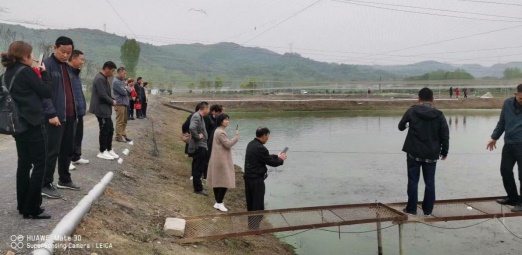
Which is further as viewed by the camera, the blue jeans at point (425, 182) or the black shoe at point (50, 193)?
the blue jeans at point (425, 182)

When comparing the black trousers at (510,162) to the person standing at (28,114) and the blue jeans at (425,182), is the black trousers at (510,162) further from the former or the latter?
the person standing at (28,114)

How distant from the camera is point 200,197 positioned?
356 inches

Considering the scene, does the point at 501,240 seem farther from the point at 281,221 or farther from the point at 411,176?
the point at 281,221

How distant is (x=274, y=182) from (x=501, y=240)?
6706 mm

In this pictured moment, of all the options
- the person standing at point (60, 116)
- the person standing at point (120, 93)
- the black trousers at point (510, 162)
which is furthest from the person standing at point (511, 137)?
the person standing at point (120, 93)

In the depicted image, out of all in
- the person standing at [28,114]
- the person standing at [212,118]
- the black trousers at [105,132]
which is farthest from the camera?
the person standing at [212,118]

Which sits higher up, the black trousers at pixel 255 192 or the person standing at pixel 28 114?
the person standing at pixel 28 114

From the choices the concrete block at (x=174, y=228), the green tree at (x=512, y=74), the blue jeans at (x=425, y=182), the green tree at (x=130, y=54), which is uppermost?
the green tree at (x=130, y=54)

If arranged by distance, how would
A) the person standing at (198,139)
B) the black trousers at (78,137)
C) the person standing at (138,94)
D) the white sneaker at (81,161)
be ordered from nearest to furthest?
the black trousers at (78,137), the white sneaker at (81,161), the person standing at (198,139), the person standing at (138,94)

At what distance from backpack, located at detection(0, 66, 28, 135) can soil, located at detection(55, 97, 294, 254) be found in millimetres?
1264

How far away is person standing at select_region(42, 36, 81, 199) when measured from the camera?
512 centimetres

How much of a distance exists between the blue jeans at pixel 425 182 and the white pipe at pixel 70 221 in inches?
185

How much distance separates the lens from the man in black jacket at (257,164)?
6766 mm

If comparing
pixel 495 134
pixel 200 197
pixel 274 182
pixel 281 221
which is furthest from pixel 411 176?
pixel 274 182
